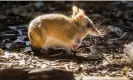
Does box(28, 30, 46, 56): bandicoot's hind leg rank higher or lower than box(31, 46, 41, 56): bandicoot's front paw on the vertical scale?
higher

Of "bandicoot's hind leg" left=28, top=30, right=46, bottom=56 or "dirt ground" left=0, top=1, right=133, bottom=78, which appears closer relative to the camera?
"dirt ground" left=0, top=1, right=133, bottom=78

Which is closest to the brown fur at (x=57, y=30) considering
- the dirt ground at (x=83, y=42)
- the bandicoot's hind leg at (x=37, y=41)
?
the bandicoot's hind leg at (x=37, y=41)

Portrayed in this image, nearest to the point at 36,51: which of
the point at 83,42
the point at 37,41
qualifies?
the point at 37,41

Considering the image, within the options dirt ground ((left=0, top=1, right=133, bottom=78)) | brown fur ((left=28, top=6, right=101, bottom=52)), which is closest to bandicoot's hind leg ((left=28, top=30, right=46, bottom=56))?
brown fur ((left=28, top=6, right=101, bottom=52))

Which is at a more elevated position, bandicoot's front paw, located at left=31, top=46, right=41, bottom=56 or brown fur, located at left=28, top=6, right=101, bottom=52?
brown fur, located at left=28, top=6, right=101, bottom=52

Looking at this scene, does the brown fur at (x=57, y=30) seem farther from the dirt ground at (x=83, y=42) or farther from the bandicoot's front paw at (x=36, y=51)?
the dirt ground at (x=83, y=42)

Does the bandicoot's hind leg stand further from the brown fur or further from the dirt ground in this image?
the dirt ground

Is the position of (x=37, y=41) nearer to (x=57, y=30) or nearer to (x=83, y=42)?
(x=57, y=30)

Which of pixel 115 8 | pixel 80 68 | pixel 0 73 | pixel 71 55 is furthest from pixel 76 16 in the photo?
pixel 115 8
